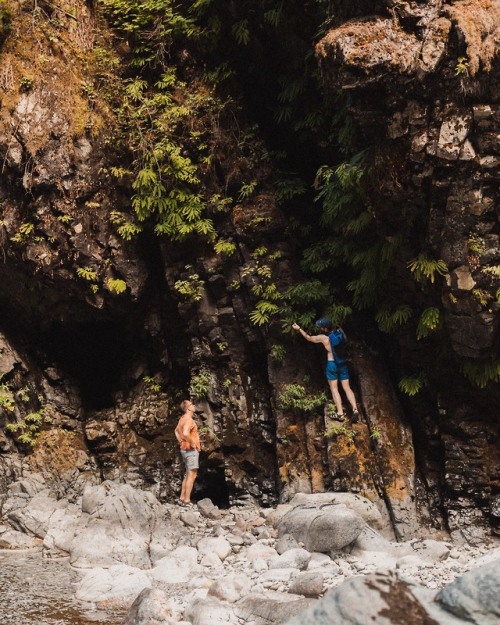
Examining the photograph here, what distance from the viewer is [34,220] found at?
523 inches

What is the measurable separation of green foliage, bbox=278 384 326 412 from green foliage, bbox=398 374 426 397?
1555 mm

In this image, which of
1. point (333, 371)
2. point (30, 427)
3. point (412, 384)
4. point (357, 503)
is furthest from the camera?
point (30, 427)

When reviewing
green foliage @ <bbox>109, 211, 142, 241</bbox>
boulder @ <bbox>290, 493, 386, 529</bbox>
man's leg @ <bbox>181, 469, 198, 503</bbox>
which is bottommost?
boulder @ <bbox>290, 493, 386, 529</bbox>

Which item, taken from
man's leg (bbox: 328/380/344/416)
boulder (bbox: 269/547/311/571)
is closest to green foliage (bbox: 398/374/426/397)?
man's leg (bbox: 328/380/344/416)

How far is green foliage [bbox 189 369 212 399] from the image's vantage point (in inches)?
521

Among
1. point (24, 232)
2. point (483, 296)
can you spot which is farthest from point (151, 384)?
point (483, 296)

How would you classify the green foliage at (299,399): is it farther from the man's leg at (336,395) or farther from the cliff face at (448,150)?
the cliff face at (448,150)

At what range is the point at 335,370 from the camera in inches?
459

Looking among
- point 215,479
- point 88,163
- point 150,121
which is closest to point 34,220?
point 88,163

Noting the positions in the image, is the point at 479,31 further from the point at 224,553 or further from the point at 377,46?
the point at 224,553

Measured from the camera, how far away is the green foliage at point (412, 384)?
10.9 metres

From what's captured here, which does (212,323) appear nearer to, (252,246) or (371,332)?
(252,246)

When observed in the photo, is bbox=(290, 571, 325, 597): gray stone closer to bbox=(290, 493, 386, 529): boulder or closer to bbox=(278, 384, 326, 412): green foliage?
bbox=(290, 493, 386, 529): boulder

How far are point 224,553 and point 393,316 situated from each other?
4.79 m
